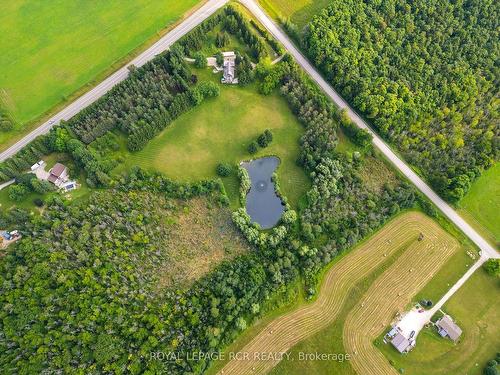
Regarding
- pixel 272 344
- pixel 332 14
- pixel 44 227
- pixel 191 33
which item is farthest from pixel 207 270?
pixel 332 14

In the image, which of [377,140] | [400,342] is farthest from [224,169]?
[400,342]

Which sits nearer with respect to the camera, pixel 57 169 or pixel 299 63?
pixel 57 169

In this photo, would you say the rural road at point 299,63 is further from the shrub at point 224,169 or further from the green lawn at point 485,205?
the shrub at point 224,169

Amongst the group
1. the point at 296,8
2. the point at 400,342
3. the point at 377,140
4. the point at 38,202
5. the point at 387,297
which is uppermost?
the point at 296,8

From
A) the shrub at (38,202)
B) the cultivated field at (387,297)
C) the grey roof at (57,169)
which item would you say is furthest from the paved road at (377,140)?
the shrub at (38,202)

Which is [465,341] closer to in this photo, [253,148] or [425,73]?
[253,148]

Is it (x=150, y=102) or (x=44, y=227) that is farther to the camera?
(x=150, y=102)

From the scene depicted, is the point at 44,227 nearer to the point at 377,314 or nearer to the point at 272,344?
the point at 272,344
